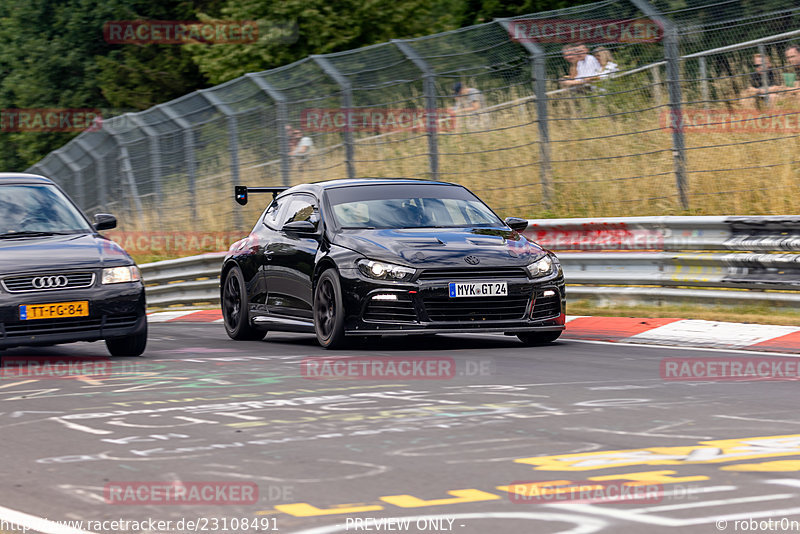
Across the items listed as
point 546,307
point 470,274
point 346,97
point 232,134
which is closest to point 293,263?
point 470,274

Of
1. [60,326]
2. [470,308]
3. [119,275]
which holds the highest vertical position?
[119,275]

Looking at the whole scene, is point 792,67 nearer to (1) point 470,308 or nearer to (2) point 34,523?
(1) point 470,308

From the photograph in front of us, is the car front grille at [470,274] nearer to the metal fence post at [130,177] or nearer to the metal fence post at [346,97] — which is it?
the metal fence post at [346,97]

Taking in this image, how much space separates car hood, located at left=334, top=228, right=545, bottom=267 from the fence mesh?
380 cm

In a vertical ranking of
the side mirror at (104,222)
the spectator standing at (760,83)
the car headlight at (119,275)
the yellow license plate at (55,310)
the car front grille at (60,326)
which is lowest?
the car front grille at (60,326)

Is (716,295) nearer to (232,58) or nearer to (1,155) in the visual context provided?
(232,58)

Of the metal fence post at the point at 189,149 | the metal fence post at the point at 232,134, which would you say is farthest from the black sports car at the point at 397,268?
the metal fence post at the point at 189,149

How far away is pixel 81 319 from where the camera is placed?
419 inches

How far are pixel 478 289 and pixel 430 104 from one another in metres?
6.98

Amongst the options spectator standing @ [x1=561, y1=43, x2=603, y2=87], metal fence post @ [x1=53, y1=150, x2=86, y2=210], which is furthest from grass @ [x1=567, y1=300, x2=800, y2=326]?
metal fence post @ [x1=53, y1=150, x2=86, y2=210]

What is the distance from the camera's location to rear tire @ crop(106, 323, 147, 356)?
11.2m

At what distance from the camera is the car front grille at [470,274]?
34.6 ft

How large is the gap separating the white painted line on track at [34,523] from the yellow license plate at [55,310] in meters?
5.48

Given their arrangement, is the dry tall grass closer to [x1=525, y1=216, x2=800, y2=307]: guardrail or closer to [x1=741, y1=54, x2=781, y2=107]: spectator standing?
[x1=741, y1=54, x2=781, y2=107]: spectator standing
